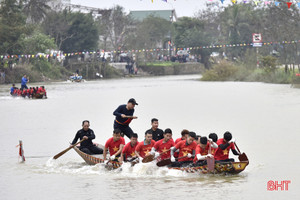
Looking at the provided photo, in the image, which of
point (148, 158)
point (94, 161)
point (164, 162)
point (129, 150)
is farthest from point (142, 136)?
point (148, 158)

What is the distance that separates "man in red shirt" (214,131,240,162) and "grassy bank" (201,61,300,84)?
1691 inches

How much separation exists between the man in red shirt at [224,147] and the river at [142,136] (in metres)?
0.50

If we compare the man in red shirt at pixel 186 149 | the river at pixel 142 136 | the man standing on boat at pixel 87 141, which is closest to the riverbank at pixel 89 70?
the river at pixel 142 136

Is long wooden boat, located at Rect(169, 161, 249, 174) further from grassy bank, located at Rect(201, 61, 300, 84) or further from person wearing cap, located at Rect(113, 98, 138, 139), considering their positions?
grassy bank, located at Rect(201, 61, 300, 84)

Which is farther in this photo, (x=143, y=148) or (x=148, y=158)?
(x=143, y=148)

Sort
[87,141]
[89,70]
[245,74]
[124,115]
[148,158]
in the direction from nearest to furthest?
1. [148,158]
2. [124,115]
3. [87,141]
4. [245,74]
5. [89,70]

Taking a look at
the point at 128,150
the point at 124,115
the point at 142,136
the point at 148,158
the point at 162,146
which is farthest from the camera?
the point at 142,136

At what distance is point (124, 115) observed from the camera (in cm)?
1948

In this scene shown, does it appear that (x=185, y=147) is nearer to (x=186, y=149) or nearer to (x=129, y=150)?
(x=186, y=149)

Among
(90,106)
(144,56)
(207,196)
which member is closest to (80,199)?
(207,196)

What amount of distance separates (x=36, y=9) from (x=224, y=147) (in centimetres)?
7551

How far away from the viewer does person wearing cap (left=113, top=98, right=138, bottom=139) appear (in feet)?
64.5

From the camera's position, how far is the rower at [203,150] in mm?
16453

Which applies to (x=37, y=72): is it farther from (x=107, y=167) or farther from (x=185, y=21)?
(x=107, y=167)
